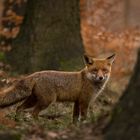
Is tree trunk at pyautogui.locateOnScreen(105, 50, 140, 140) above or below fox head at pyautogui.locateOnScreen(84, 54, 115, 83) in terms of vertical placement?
above

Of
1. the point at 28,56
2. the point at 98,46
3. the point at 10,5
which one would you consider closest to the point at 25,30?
the point at 28,56

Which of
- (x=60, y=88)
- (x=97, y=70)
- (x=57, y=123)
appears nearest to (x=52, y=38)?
(x=97, y=70)

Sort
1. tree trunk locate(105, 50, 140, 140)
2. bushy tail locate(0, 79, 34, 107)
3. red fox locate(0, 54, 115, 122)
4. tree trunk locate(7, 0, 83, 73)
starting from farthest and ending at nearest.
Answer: tree trunk locate(7, 0, 83, 73), red fox locate(0, 54, 115, 122), bushy tail locate(0, 79, 34, 107), tree trunk locate(105, 50, 140, 140)

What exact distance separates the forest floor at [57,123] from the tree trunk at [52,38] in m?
1.51

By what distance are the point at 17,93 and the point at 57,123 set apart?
930 millimetres

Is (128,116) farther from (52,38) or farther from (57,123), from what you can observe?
(52,38)

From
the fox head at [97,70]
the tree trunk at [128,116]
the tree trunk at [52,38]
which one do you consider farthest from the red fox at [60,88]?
the tree trunk at [52,38]

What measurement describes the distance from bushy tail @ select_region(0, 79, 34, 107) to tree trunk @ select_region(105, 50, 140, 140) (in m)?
3.84

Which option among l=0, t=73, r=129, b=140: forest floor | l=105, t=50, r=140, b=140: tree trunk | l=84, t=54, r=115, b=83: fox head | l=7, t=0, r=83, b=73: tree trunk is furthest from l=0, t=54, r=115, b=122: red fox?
l=7, t=0, r=83, b=73: tree trunk

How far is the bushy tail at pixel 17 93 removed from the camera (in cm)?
1202

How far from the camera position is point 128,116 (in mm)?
8227

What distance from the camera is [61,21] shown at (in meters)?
17.4

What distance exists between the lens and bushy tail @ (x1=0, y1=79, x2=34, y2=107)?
12.0m

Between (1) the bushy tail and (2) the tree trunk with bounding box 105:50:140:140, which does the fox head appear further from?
(2) the tree trunk with bounding box 105:50:140:140
